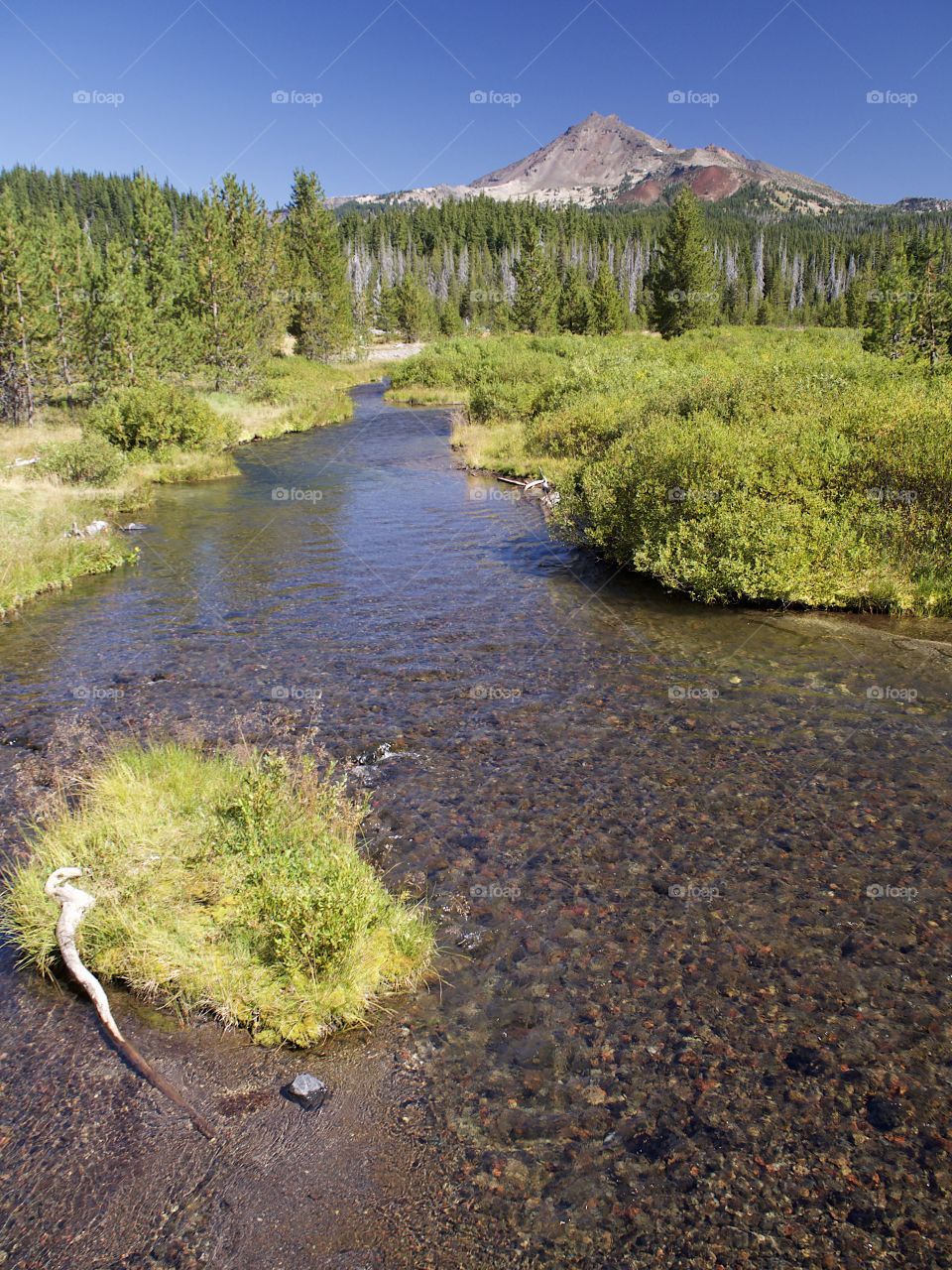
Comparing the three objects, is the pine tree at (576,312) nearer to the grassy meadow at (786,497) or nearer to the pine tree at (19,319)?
the pine tree at (19,319)

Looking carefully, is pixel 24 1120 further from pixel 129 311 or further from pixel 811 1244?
pixel 129 311

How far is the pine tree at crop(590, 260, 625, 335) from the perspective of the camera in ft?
305

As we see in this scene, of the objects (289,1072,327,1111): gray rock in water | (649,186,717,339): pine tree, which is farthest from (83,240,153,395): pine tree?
(649,186,717,339): pine tree

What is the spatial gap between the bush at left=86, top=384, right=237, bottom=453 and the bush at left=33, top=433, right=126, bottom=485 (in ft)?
20.2

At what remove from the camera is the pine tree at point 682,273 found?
262 feet

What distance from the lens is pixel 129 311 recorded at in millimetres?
44281

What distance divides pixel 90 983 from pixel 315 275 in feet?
314

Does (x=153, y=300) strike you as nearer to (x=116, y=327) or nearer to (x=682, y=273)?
(x=116, y=327)

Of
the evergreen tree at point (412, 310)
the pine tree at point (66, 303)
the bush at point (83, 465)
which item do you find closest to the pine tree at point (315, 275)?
the evergreen tree at point (412, 310)

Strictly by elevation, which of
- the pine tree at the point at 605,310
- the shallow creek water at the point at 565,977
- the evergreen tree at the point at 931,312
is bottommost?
the shallow creek water at the point at 565,977

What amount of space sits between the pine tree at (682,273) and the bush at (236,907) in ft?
261

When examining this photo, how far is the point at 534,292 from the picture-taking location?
93.8 m

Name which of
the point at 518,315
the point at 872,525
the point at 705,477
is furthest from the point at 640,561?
the point at 518,315

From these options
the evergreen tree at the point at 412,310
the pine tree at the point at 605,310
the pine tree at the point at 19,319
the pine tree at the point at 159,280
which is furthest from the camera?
the evergreen tree at the point at 412,310
